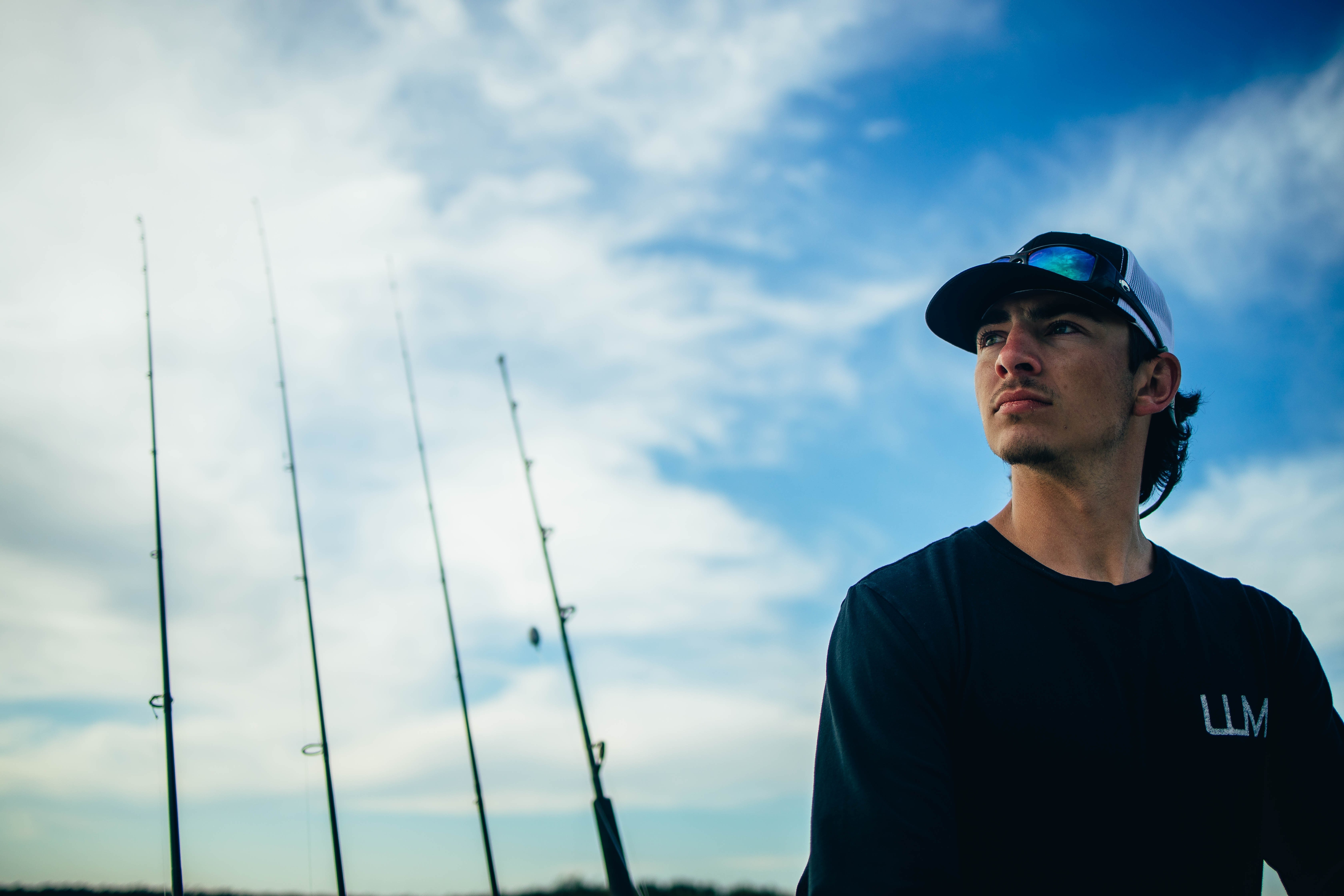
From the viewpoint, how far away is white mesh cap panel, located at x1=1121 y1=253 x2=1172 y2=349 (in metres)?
2.18

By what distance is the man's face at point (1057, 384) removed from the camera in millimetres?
2059

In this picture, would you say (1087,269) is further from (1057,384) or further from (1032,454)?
(1032,454)

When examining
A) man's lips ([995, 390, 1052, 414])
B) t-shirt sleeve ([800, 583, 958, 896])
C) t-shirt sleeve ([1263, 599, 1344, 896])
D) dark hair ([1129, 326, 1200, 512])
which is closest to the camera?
t-shirt sleeve ([800, 583, 958, 896])

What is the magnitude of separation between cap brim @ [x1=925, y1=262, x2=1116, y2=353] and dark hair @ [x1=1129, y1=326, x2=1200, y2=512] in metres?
0.56

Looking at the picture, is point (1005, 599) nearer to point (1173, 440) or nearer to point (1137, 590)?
point (1137, 590)

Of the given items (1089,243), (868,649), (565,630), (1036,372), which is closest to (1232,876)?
(868,649)

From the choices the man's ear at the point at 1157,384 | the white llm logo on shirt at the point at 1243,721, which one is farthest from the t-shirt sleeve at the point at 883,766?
the man's ear at the point at 1157,384

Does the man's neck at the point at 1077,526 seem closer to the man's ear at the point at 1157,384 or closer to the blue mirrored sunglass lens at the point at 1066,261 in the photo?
the man's ear at the point at 1157,384

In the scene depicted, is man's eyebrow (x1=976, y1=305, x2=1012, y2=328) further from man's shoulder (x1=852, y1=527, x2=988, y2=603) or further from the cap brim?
man's shoulder (x1=852, y1=527, x2=988, y2=603)

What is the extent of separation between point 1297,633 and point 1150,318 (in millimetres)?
864

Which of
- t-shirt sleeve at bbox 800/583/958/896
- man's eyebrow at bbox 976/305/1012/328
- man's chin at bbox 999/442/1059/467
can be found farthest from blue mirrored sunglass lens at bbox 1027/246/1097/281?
t-shirt sleeve at bbox 800/583/958/896

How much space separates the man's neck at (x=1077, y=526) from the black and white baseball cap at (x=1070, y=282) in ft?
1.42

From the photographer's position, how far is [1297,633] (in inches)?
82.4

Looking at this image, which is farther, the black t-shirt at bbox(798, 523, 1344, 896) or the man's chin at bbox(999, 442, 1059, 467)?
the man's chin at bbox(999, 442, 1059, 467)
